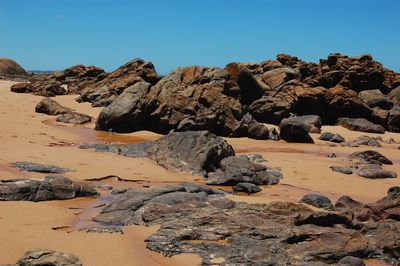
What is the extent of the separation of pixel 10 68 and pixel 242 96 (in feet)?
156

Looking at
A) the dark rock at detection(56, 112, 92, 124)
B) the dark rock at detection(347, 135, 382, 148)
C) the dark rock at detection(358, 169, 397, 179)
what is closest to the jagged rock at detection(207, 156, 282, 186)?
the dark rock at detection(358, 169, 397, 179)

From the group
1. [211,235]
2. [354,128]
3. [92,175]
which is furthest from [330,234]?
[354,128]

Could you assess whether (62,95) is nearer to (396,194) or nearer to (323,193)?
(323,193)

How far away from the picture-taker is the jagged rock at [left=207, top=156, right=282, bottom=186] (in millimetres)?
11117

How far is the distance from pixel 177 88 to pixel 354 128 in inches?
370

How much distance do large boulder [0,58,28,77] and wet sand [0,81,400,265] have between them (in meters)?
41.6

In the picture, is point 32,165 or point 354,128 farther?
point 354,128

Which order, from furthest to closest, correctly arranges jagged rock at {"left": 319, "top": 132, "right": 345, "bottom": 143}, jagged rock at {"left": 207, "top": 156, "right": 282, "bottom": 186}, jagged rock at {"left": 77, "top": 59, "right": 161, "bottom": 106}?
1. jagged rock at {"left": 77, "top": 59, "right": 161, "bottom": 106}
2. jagged rock at {"left": 319, "top": 132, "right": 345, "bottom": 143}
3. jagged rock at {"left": 207, "top": 156, "right": 282, "bottom": 186}

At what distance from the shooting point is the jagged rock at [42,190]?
8.02m

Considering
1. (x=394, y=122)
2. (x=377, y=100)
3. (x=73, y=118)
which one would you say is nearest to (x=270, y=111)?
(x=394, y=122)

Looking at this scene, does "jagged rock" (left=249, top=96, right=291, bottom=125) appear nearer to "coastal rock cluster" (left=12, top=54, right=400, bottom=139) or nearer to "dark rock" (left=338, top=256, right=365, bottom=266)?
"coastal rock cluster" (left=12, top=54, right=400, bottom=139)

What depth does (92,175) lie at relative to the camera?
10734mm

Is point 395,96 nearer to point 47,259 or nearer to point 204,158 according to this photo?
point 204,158

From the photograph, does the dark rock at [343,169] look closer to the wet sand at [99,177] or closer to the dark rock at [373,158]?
the wet sand at [99,177]
